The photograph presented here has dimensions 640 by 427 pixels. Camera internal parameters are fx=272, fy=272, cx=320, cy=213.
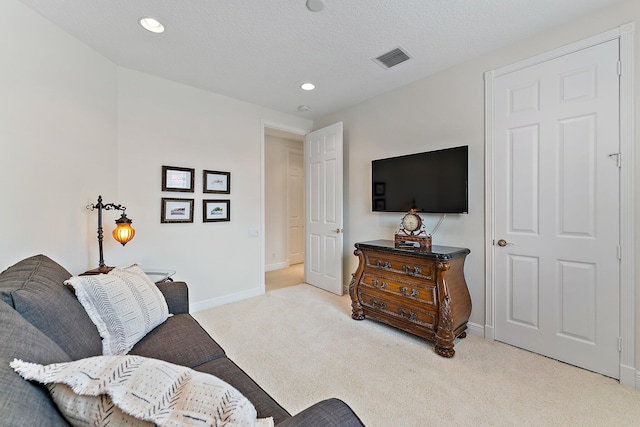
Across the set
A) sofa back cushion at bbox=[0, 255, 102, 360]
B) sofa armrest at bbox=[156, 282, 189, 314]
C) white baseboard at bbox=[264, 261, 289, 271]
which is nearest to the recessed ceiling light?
sofa back cushion at bbox=[0, 255, 102, 360]

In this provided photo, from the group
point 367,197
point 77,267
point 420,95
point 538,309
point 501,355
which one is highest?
point 420,95

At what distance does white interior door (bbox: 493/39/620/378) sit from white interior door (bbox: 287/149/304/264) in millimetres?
3978

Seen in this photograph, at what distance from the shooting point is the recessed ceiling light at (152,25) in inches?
80.2

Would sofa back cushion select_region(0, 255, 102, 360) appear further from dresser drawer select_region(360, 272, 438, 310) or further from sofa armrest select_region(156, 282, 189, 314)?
dresser drawer select_region(360, 272, 438, 310)

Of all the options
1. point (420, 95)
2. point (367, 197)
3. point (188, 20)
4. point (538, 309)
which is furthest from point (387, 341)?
point (188, 20)

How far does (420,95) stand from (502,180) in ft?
4.17

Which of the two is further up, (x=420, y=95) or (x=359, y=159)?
(x=420, y=95)

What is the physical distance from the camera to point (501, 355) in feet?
7.34

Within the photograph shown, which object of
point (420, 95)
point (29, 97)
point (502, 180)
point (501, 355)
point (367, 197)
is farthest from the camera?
point (367, 197)

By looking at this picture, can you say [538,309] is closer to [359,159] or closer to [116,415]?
[359,159]

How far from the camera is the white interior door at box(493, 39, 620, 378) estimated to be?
1945 mm

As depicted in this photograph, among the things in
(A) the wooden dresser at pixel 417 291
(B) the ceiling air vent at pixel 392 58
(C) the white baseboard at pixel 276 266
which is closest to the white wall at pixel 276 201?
(C) the white baseboard at pixel 276 266

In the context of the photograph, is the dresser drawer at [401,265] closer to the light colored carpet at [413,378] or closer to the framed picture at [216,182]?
the light colored carpet at [413,378]

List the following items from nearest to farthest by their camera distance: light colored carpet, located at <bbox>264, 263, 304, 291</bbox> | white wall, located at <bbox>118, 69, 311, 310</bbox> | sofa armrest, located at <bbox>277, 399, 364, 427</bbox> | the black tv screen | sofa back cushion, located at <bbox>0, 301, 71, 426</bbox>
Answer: sofa back cushion, located at <bbox>0, 301, 71, 426</bbox> → sofa armrest, located at <bbox>277, 399, 364, 427</bbox> → the black tv screen → white wall, located at <bbox>118, 69, 311, 310</bbox> → light colored carpet, located at <bbox>264, 263, 304, 291</bbox>
